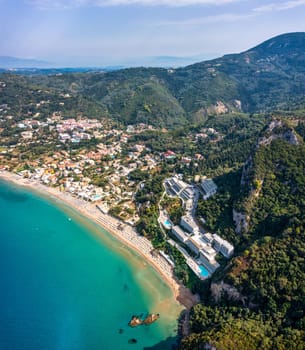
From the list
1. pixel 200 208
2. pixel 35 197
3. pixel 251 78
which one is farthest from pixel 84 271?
pixel 251 78

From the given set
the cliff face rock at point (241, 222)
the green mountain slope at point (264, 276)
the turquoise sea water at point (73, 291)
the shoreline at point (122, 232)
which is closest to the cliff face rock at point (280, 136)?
the green mountain slope at point (264, 276)

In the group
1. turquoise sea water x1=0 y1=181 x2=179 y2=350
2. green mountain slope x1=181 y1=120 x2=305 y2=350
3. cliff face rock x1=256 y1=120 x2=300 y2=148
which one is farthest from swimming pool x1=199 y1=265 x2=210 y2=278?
cliff face rock x1=256 y1=120 x2=300 y2=148

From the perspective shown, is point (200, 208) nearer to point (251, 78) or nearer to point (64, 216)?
point (64, 216)

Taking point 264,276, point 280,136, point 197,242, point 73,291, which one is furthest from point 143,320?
point 280,136

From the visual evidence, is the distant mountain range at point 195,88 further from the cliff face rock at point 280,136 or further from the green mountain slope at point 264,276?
the green mountain slope at point 264,276

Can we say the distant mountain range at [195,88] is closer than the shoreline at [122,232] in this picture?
No
